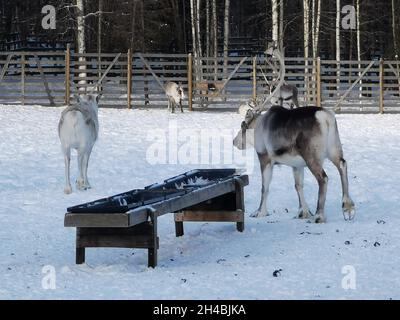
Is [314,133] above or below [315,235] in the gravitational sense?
above

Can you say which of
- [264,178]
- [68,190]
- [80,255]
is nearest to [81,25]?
[68,190]

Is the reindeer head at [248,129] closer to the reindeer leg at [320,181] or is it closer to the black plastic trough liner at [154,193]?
the black plastic trough liner at [154,193]

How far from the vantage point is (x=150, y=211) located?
8.71 metres

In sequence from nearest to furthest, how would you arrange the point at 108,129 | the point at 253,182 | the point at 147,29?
the point at 253,182
the point at 108,129
the point at 147,29

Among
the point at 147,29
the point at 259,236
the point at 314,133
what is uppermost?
the point at 147,29

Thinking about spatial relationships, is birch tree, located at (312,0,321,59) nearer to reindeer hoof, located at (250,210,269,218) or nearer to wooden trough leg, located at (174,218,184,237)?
reindeer hoof, located at (250,210,269,218)

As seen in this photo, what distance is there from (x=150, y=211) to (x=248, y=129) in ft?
13.4

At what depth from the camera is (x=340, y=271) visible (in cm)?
843

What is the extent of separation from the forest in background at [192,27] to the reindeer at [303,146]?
19771 millimetres

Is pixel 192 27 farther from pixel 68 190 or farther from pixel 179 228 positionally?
pixel 179 228

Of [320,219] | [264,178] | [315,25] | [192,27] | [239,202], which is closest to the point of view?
[239,202]
